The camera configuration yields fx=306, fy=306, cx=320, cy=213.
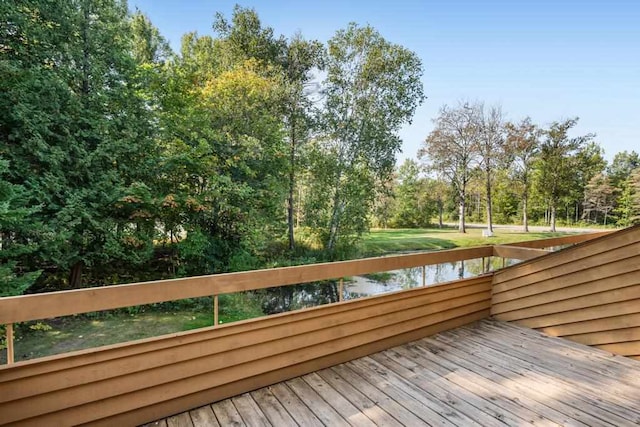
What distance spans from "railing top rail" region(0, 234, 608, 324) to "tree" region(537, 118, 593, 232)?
18.2 ft

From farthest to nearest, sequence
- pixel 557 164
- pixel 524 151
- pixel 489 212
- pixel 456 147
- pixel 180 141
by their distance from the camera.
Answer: pixel 456 147 < pixel 489 212 < pixel 524 151 < pixel 557 164 < pixel 180 141

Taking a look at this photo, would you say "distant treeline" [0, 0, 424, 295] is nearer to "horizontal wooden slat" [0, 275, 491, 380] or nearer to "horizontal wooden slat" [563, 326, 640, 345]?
"horizontal wooden slat" [0, 275, 491, 380]

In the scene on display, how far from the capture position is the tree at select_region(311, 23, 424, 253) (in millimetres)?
8766

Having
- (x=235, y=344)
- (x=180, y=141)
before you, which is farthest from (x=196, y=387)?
(x=180, y=141)

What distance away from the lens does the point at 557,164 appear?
262 inches

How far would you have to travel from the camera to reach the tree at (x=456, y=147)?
10156mm

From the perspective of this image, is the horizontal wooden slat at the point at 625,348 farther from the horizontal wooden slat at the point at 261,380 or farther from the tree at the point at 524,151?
the tree at the point at 524,151

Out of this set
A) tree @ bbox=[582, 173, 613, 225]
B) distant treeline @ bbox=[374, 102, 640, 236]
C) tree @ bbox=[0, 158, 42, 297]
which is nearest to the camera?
tree @ bbox=[0, 158, 42, 297]

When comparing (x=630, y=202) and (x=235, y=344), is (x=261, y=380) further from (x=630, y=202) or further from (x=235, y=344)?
(x=630, y=202)

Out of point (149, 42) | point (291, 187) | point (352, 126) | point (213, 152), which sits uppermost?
point (149, 42)

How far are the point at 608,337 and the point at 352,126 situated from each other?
7347mm

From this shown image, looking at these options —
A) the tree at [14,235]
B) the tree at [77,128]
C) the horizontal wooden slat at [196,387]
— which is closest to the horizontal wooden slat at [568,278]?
the horizontal wooden slat at [196,387]

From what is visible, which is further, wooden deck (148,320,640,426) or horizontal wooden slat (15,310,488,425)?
wooden deck (148,320,640,426)

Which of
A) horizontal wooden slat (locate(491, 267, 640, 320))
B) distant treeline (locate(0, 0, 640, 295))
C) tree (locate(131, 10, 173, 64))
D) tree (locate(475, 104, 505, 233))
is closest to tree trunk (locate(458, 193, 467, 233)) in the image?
distant treeline (locate(0, 0, 640, 295))
